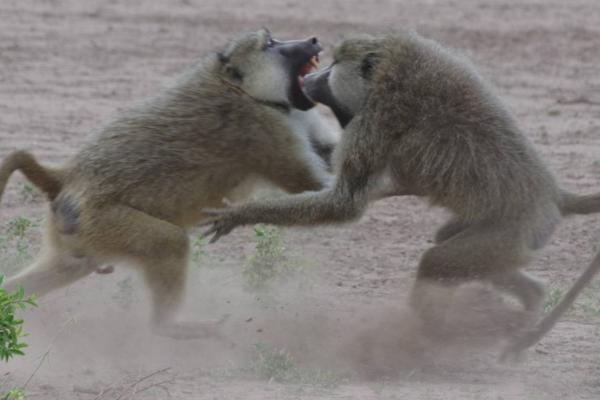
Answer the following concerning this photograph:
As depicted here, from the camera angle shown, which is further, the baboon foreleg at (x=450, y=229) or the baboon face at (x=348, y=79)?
the baboon face at (x=348, y=79)

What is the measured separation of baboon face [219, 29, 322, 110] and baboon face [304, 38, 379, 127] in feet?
0.85

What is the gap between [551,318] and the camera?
6797mm

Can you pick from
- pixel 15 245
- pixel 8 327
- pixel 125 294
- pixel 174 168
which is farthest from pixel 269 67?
pixel 8 327

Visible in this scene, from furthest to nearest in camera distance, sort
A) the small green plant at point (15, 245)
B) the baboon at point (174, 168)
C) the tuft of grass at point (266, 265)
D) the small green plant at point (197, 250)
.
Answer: the small green plant at point (197, 250) < the small green plant at point (15, 245) < the tuft of grass at point (266, 265) < the baboon at point (174, 168)

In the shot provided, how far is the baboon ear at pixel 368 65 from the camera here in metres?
6.96

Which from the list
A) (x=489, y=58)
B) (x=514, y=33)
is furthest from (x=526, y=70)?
(x=514, y=33)

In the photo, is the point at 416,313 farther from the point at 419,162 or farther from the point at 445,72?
the point at 445,72

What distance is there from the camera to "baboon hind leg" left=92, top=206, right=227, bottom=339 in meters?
6.83

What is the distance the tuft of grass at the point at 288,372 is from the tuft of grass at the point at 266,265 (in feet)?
3.27

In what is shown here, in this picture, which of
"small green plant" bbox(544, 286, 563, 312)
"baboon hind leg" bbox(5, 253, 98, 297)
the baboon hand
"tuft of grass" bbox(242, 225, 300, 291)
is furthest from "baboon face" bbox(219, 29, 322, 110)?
"small green plant" bbox(544, 286, 563, 312)

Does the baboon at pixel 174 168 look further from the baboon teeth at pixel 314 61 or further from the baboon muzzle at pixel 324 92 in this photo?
the baboon muzzle at pixel 324 92

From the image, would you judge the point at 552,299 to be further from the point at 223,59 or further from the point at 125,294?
the point at 125,294

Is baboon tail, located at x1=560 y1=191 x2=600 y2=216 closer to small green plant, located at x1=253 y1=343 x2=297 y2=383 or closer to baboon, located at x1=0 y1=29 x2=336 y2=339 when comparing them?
baboon, located at x1=0 y1=29 x2=336 y2=339

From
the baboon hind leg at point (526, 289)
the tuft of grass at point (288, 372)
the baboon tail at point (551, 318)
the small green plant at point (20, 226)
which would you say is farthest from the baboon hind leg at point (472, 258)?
the small green plant at point (20, 226)
